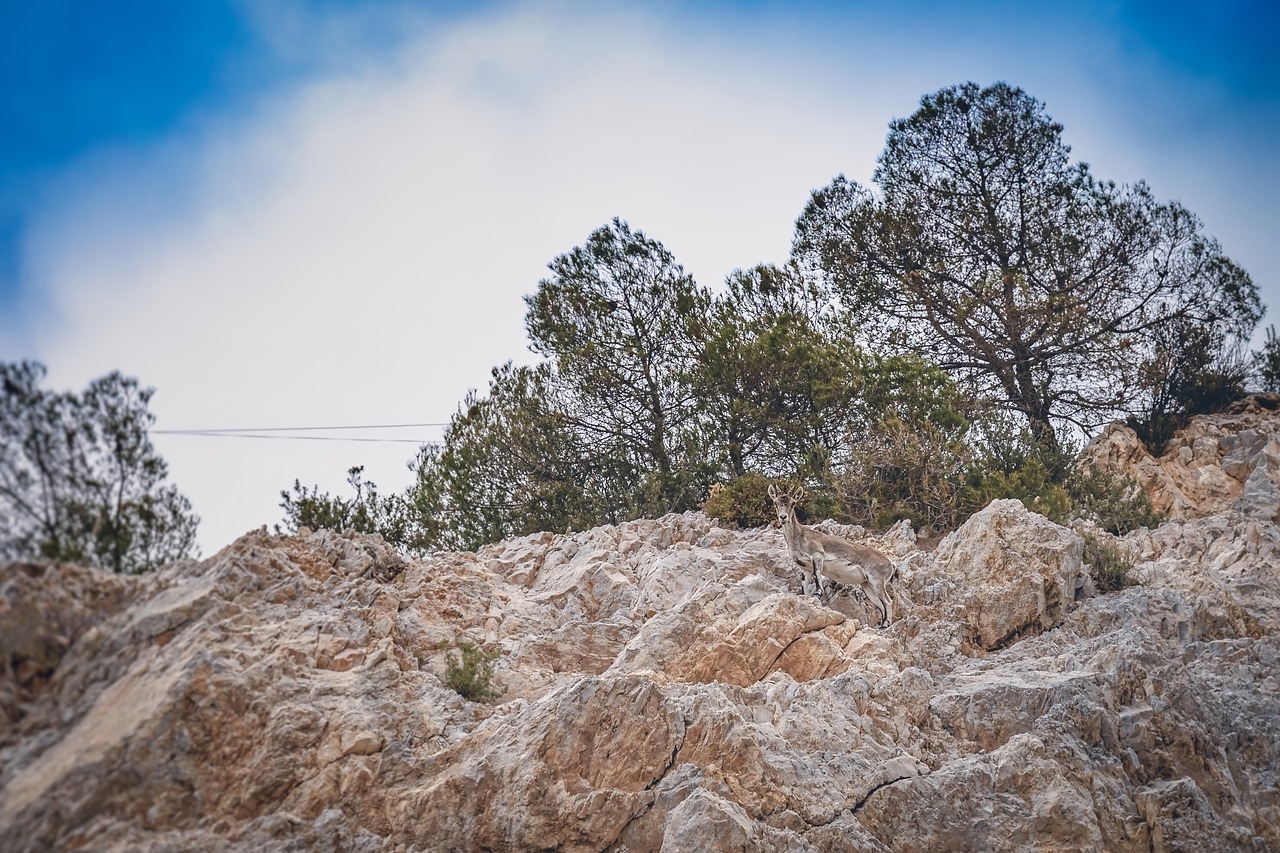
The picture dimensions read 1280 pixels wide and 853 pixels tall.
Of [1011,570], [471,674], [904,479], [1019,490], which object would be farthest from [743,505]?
[471,674]

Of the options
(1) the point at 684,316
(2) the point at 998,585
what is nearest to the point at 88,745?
(2) the point at 998,585

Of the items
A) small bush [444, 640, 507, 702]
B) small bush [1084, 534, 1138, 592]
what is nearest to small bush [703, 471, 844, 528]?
small bush [1084, 534, 1138, 592]

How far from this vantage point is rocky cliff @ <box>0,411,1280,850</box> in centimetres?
931

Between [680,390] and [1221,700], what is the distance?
16016 mm

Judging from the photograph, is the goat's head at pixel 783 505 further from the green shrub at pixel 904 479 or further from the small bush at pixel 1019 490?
the small bush at pixel 1019 490

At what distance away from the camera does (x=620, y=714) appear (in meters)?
11.0

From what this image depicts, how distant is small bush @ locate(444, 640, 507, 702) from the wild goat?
5.51 metres

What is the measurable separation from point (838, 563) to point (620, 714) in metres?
5.98

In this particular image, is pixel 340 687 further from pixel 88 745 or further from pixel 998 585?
pixel 998 585

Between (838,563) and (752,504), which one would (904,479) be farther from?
(838,563)

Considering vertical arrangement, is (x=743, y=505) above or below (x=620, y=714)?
above

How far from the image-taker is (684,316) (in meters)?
27.8

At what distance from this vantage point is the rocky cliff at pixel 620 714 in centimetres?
931

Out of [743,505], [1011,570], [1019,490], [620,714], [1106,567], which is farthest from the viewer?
[1019,490]
